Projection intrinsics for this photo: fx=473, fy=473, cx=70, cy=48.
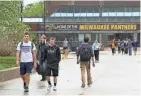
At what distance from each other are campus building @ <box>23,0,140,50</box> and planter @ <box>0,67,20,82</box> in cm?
4410

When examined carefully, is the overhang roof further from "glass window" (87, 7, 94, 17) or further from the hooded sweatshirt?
the hooded sweatshirt

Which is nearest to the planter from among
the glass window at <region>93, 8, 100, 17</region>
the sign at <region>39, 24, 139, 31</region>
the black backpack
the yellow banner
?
the black backpack

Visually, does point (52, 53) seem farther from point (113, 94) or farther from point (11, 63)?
point (11, 63)

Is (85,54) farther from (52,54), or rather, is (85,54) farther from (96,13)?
(96,13)

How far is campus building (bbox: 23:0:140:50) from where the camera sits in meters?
73.9

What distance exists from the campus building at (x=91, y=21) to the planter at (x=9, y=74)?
44096mm

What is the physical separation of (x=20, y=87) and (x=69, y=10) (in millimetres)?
72170

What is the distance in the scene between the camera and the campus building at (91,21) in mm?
73938

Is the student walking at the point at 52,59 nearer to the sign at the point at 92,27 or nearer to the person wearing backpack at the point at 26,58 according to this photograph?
the person wearing backpack at the point at 26,58

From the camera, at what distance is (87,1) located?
90.2 m

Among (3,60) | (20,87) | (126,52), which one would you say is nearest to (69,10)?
(126,52)

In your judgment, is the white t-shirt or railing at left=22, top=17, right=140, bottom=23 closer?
the white t-shirt

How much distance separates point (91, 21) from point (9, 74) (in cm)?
5944

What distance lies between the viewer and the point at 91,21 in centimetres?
7688
